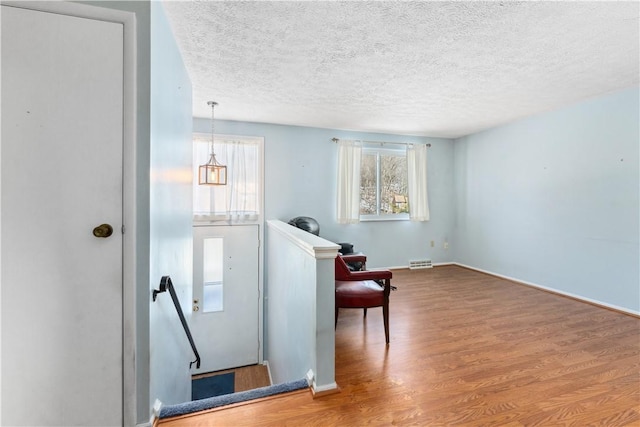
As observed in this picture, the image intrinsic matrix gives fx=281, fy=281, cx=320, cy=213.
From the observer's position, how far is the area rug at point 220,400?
1627mm

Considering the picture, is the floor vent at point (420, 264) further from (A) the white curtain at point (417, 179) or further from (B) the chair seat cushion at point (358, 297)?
(B) the chair seat cushion at point (358, 297)

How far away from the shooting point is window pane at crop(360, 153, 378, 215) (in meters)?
5.01

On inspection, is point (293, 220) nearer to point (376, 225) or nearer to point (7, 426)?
point (376, 225)

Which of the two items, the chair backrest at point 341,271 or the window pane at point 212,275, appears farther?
the window pane at point 212,275

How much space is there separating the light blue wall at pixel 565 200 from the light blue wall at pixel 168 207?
15.0 ft

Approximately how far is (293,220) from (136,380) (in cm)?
308

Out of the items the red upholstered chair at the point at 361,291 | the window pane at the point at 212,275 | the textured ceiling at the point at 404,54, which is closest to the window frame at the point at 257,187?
the window pane at the point at 212,275

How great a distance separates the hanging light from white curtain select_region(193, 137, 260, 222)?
5.0 inches

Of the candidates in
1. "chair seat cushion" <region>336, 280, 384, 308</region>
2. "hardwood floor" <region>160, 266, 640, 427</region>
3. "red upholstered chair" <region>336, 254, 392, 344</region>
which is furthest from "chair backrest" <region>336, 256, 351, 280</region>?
"hardwood floor" <region>160, 266, 640, 427</region>

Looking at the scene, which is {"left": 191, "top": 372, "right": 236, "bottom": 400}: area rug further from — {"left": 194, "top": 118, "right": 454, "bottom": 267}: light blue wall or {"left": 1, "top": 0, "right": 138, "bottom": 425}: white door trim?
{"left": 1, "top": 0, "right": 138, "bottom": 425}: white door trim

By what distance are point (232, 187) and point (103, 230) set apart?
9.98 feet

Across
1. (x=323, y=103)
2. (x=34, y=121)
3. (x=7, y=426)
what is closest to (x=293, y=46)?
(x=323, y=103)

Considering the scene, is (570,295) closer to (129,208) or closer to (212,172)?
(129,208)

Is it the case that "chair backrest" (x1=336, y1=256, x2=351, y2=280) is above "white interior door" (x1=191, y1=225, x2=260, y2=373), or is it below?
above
